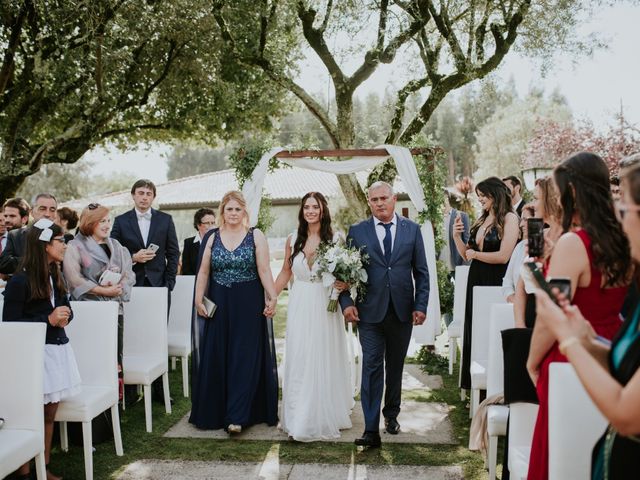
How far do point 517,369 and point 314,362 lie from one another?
2248mm

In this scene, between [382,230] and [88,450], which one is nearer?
[88,450]

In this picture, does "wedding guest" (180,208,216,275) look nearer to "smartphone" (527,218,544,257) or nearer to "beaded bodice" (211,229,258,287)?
"beaded bodice" (211,229,258,287)

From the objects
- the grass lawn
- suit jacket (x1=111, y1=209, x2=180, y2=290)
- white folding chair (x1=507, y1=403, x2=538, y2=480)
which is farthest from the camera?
suit jacket (x1=111, y1=209, x2=180, y2=290)

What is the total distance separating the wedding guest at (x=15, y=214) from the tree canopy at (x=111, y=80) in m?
4.41

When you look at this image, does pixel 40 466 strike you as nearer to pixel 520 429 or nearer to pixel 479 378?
pixel 520 429

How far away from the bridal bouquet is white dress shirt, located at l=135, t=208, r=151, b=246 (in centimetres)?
249

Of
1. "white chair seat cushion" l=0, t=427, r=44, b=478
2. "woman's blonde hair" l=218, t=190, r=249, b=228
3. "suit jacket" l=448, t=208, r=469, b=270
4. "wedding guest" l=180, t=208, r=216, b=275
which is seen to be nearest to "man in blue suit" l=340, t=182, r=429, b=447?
"woman's blonde hair" l=218, t=190, r=249, b=228

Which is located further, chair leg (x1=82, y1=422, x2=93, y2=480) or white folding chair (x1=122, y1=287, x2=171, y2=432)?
white folding chair (x1=122, y1=287, x2=171, y2=432)

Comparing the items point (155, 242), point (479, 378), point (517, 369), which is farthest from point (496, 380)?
point (155, 242)

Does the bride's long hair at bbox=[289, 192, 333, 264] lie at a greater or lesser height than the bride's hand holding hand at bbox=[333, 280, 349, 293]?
greater

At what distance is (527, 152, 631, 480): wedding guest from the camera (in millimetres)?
2342

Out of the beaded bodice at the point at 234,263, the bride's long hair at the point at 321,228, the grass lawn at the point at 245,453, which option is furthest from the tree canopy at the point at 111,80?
the grass lawn at the point at 245,453

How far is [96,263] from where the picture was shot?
211 inches

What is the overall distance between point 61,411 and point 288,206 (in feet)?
96.4
